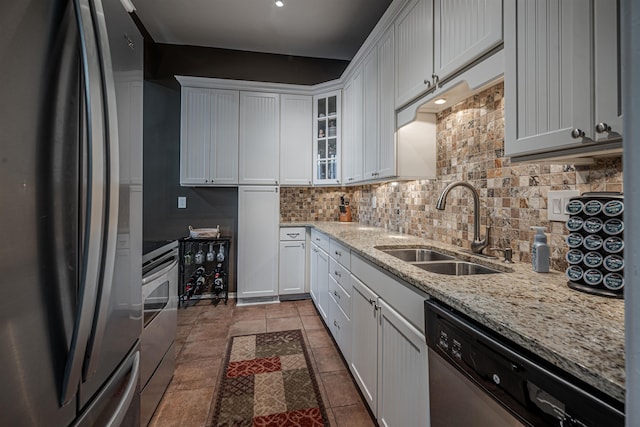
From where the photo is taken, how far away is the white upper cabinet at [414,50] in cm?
164

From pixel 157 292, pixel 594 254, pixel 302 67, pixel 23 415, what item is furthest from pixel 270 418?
pixel 302 67

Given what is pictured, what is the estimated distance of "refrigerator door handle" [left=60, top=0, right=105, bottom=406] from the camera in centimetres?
61

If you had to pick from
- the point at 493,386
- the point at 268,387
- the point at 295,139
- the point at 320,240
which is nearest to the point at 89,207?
the point at 493,386

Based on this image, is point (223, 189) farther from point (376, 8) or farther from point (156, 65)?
point (376, 8)

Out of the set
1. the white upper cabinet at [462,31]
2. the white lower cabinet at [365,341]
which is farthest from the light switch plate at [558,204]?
the white lower cabinet at [365,341]

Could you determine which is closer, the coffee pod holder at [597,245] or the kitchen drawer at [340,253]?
the coffee pod holder at [597,245]

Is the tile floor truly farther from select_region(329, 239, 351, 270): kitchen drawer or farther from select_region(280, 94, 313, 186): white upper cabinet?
select_region(280, 94, 313, 186): white upper cabinet

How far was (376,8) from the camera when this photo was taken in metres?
2.87

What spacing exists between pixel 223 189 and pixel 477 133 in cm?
299

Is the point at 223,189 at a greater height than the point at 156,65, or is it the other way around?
the point at 156,65

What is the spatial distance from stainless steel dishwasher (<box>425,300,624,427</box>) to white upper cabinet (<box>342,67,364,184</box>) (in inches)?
81.1

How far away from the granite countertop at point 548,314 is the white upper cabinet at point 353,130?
1813 millimetres

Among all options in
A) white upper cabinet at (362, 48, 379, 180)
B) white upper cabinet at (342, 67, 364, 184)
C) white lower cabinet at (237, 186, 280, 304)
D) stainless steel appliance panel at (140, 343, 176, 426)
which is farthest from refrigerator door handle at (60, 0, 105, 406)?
white lower cabinet at (237, 186, 280, 304)

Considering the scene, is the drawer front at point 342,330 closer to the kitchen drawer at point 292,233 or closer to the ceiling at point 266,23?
the kitchen drawer at point 292,233
